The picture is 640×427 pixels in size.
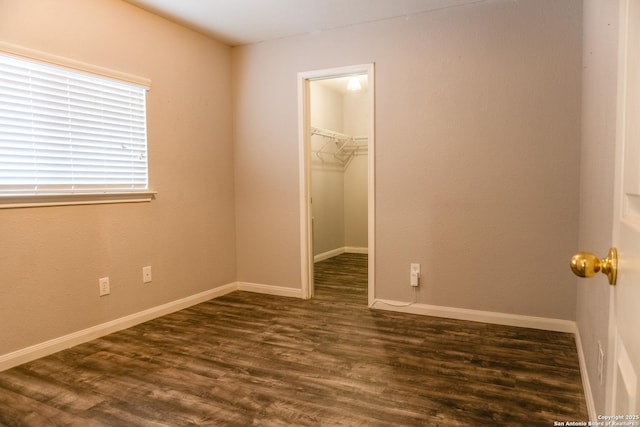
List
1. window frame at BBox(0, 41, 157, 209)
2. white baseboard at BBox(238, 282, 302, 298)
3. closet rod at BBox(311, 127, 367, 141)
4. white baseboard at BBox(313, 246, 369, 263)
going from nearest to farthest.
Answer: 1. window frame at BBox(0, 41, 157, 209)
2. white baseboard at BBox(238, 282, 302, 298)
3. closet rod at BBox(311, 127, 367, 141)
4. white baseboard at BBox(313, 246, 369, 263)

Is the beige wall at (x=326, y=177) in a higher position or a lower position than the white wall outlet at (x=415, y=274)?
higher

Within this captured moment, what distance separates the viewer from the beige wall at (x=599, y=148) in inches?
58.7

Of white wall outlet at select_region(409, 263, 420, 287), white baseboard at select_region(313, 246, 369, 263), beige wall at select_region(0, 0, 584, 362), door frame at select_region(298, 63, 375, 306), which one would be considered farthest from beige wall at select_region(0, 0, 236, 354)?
white baseboard at select_region(313, 246, 369, 263)

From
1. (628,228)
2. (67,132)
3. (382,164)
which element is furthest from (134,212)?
(628,228)

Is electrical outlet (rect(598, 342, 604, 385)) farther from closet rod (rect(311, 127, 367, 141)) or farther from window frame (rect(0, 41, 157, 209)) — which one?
closet rod (rect(311, 127, 367, 141))

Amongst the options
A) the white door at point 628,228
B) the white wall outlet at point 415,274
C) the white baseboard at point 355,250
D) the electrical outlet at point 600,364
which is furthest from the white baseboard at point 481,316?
the white baseboard at point 355,250

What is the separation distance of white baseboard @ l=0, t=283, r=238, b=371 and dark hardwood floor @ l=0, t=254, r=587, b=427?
7cm

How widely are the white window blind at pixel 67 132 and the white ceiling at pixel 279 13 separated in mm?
723

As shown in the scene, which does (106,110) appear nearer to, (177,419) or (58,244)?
(58,244)

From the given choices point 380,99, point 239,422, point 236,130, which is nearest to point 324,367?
point 239,422

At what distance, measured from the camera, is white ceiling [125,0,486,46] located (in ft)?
10.0

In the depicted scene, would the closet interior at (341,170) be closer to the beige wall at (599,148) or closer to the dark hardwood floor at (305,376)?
the dark hardwood floor at (305,376)

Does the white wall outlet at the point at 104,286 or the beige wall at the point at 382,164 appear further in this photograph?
the white wall outlet at the point at 104,286

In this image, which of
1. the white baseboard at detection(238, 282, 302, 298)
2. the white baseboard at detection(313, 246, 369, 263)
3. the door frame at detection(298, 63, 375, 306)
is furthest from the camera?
the white baseboard at detection(313, 246, 369, 263)
